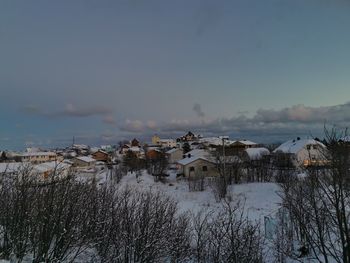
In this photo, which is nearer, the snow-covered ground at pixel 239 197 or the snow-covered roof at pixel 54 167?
the snow-covered roof at pixel 54 167

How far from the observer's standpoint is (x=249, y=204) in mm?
30547

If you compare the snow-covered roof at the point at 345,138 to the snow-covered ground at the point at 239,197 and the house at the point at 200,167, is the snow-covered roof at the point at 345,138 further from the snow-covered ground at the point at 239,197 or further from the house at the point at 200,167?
the house at the point at 200,167

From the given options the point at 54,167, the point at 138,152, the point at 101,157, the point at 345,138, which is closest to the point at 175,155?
the point at 138,152

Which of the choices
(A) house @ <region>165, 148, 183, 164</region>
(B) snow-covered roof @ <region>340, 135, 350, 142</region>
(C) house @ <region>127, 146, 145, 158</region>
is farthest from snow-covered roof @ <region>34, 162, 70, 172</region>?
(C) house @ <region>127, 146, 145, 158</region>

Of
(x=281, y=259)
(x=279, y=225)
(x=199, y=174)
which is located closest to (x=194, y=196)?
(x=199, y=174)

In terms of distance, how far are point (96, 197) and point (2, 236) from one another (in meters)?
3.68

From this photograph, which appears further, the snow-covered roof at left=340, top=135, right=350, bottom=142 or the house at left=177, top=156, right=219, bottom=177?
the house at left=177, top=156, right=219, bottom=177

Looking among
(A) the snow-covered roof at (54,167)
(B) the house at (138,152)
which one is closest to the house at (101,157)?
(B) the house at (138,152)

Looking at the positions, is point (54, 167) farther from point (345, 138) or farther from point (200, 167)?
point (200, 167)

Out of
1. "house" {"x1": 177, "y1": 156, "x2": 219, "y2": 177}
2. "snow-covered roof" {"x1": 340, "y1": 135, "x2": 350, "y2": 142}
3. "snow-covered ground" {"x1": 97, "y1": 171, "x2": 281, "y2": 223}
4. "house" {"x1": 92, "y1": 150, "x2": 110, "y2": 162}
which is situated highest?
"house" {"x1": 92, "y1": 150, "x2": 110, "y2": 162}

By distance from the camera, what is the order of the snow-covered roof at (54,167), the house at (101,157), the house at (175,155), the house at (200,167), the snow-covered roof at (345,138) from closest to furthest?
the snow-covered roof at (345,138)
the snow-covered roof at (54,167)
the house at (200,167)
the house at (175,155)
the house at (101,157)

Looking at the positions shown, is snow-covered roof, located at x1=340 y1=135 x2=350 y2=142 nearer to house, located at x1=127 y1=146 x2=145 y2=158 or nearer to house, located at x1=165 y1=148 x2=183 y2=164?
house, located at x1=165 y1=148 x2=183 y2=164

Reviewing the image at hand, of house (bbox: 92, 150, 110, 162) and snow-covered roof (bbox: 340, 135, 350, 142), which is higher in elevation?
house (bbox: 92, 150, 110, 162)

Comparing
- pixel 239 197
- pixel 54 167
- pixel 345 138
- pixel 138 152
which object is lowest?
pixel 239 197
